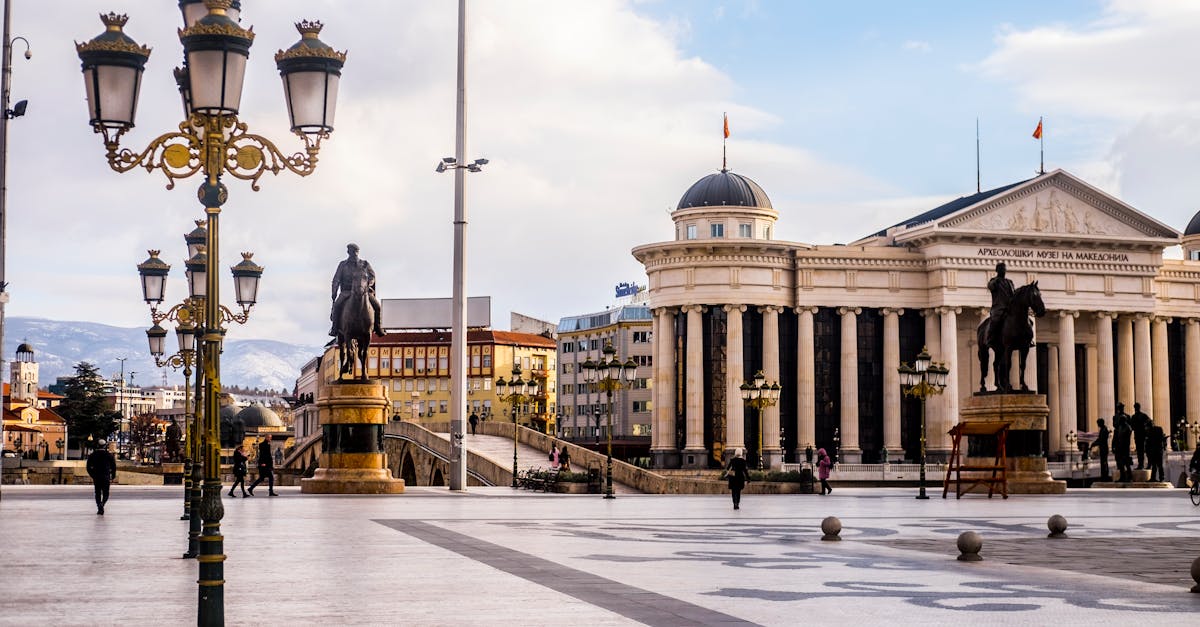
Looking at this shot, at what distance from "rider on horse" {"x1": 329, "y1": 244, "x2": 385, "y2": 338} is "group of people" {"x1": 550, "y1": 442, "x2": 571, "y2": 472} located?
675 inches

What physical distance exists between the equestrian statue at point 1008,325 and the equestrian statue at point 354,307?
17.4 m

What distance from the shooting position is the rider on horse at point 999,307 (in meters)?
45.1

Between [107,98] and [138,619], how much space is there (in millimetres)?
4447

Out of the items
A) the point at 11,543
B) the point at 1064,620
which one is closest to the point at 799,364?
the point at 11,543

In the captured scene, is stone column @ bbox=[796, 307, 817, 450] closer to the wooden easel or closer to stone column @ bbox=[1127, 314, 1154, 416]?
stone column @ bbox=[1127, 314, 1154, 416]

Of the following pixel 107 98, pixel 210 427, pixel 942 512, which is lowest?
pixel 942 512

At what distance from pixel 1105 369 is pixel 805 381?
19671 millimetres

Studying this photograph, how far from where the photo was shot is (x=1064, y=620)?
12266 mm

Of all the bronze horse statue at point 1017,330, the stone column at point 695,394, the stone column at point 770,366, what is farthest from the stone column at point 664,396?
the bronze horse statue at point 1017,330

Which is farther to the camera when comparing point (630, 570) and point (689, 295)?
point (689, 295)

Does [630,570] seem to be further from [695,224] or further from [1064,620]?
[695,224]

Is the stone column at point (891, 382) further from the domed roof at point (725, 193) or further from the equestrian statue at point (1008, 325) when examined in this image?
the equestrian statue at point (1008, 325)

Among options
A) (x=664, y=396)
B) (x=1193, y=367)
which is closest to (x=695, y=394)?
→ (x=664, y=396)

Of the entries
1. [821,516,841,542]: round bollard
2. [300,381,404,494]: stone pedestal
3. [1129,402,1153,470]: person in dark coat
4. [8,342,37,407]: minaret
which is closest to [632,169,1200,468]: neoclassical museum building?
[1129,402,1153,470]: person in dark coat
